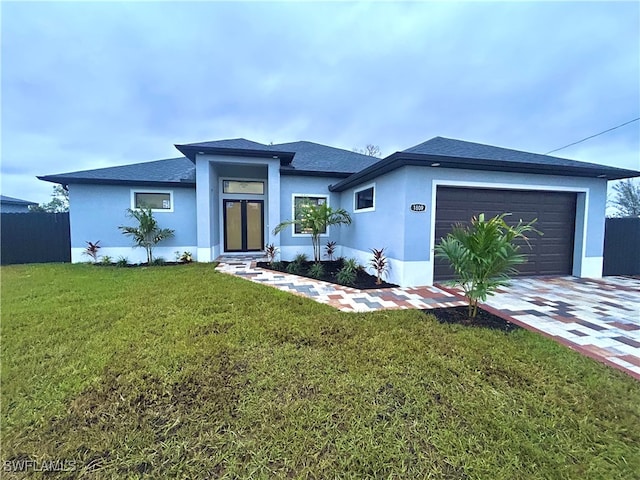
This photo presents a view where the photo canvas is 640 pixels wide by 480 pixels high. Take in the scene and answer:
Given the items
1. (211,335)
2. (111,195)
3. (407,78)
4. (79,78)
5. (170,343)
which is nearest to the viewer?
(170,343)

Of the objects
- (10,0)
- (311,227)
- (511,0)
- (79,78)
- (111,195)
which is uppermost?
(511,0)

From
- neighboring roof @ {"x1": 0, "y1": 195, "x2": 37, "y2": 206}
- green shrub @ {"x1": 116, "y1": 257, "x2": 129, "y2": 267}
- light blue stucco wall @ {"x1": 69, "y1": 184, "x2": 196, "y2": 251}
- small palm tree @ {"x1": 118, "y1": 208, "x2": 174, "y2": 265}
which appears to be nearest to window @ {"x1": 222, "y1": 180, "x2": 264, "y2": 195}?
light blue stucco wall @ {"x1": 69, "y1": 184, "x2": 196, "y2": 251}

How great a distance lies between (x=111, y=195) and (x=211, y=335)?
8579mm

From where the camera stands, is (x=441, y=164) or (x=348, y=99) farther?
(x=348, y=99)

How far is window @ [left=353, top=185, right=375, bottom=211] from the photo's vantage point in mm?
7557

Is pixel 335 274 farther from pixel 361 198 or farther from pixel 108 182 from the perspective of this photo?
pixel 108 182

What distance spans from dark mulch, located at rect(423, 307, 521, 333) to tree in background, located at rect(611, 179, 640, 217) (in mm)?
19296

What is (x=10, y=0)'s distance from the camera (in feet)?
15.0

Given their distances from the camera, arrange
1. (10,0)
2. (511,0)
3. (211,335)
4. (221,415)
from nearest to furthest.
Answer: (221,415)
(211,335)
(10,0)
(511,0)

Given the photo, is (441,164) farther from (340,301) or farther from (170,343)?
(170,343)

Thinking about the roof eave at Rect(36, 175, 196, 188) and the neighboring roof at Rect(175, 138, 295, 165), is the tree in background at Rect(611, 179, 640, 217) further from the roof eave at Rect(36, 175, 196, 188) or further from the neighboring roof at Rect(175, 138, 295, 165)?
the roof eave at Rect(36, 175, 196, 188)

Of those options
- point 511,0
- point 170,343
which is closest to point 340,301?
point 170,343

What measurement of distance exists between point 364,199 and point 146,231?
7.28 meters

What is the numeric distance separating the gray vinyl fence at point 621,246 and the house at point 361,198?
27.5 inches
